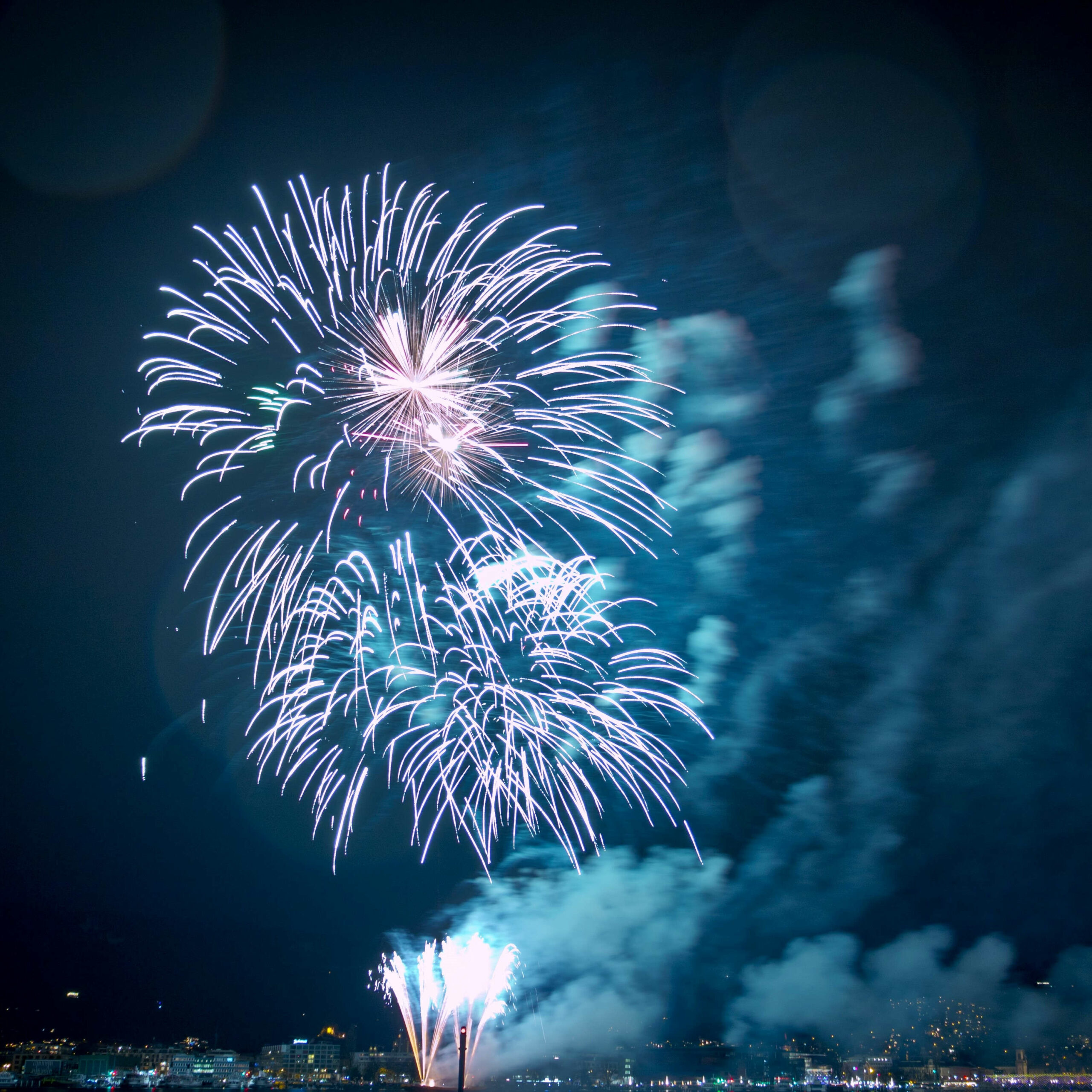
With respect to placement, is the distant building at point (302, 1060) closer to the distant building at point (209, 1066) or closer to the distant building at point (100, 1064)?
the distant building at point (209, 1066)

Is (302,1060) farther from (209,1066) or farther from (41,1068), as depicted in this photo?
(41,1068)

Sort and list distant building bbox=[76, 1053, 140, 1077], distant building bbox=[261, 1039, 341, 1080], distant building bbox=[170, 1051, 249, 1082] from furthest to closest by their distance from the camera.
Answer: distant building bbox=[261, 1039, 341, 1080], distant building bbox=[170, 1051, 249, 1082], distant building bbox=[76, 1053, 140, 1077]

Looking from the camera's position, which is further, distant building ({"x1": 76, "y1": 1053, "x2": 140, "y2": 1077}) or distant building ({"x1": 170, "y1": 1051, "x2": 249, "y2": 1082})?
distant building ({"x1": 170, "y1": 1051, "x2": 249, "y2": 1082})

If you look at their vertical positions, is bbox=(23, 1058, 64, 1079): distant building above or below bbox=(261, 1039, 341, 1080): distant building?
above

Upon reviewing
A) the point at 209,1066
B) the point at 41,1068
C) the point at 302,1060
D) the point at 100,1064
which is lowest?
the point at 302,1060

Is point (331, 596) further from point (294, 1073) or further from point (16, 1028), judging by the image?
point (294, 1073)

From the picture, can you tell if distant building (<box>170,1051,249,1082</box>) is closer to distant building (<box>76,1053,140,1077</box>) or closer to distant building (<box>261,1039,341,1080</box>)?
distant building (<box>261,1039,341,1080</box>)

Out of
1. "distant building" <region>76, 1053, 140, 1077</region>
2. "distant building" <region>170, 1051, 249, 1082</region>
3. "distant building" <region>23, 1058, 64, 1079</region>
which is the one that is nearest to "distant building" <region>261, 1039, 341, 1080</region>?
"distant building" <region>170, 1051, 249, 1082</region>

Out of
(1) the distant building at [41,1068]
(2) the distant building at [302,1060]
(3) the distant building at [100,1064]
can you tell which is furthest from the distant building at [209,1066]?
(1) the distant building at [41,1068]

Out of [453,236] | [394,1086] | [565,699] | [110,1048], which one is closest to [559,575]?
[565,699]

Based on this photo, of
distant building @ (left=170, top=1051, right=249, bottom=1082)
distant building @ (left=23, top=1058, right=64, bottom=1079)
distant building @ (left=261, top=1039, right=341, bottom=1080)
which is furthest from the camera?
distant building @ (left=261, top=1039, right=341, bottom=1080)

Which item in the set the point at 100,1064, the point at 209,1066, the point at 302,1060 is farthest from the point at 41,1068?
the point at 302,1060
